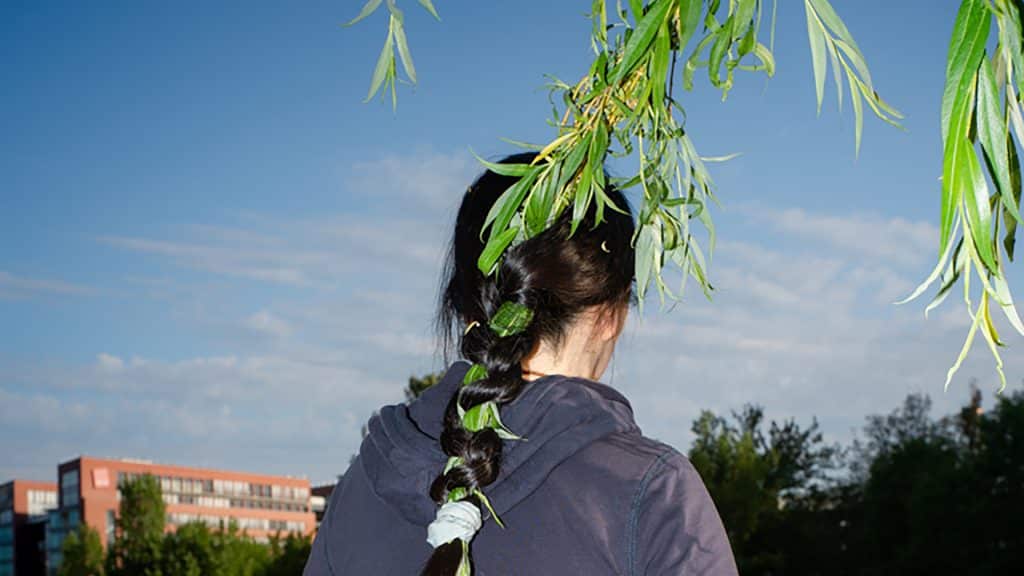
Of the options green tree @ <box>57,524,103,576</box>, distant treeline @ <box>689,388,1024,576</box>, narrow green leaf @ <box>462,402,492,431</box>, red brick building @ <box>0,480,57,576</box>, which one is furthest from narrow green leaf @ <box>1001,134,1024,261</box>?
red brick building @ <box>0,480,57,576</box>

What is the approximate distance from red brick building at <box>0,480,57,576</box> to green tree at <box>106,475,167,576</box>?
6276 cm

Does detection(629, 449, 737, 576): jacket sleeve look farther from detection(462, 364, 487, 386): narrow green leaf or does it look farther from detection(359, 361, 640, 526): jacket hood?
detection(462, 364, 487, 386): narrow green leaf

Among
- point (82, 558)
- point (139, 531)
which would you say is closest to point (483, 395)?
point (139, 531)

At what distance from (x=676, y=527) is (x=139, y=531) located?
55132 millimetres

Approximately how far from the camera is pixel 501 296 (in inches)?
78.6

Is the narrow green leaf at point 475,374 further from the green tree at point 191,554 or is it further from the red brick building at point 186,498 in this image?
the red brick building at point 186,498

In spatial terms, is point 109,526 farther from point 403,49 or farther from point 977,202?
point 977,202

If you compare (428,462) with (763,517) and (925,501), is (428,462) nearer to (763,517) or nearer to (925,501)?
(925,501)

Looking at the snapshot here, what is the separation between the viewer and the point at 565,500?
179 centimetres

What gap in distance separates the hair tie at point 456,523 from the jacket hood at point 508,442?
52mm

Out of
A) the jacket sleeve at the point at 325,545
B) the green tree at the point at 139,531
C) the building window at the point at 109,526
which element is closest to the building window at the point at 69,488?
the building window at the point at 109,526

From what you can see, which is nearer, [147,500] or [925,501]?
[925,501]

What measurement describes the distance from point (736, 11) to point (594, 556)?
892mm

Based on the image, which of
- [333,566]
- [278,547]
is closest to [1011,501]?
[278,547]
